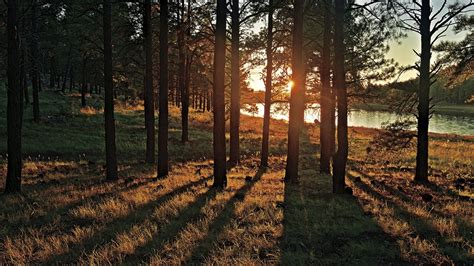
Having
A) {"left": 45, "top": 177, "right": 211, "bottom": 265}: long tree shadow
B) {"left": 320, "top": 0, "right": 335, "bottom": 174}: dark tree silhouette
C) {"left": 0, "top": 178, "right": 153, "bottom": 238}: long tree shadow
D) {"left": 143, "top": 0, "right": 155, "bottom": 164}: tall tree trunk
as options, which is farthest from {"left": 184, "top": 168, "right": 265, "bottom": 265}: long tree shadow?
{"left": 143, "top": 0, "right": 155, "bottom": 164}: tall tree trunk

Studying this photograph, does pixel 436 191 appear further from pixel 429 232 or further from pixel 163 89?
pixel 163 89

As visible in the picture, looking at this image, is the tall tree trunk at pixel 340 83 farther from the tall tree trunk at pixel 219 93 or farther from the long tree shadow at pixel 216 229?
the tall tree trunk at pixel 219 93

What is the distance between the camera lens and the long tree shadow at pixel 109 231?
5148mm

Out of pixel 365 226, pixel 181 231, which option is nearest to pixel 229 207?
pixel 181 231

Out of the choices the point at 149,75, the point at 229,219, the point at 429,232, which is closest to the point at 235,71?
the point at 149,75

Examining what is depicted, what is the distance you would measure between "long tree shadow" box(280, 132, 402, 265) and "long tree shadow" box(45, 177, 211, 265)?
2820mm

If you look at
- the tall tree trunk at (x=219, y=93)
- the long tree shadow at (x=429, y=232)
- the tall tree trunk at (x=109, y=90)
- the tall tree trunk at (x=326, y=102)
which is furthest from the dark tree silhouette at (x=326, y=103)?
the tall tree trunk at (x=109, y=90)

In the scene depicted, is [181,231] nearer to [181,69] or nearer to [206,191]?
[206,191]

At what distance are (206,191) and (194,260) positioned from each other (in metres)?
5.32

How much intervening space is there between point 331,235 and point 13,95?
875cm

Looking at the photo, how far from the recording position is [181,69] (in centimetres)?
2344

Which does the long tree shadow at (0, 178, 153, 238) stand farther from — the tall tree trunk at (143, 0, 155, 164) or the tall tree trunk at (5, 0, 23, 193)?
the tall tree trunk at (143, 0, 155, 164)

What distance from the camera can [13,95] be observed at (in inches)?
381

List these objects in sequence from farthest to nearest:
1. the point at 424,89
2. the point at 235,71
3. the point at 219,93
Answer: the point at 235,71, the point at 424,89, the point at 219,93
